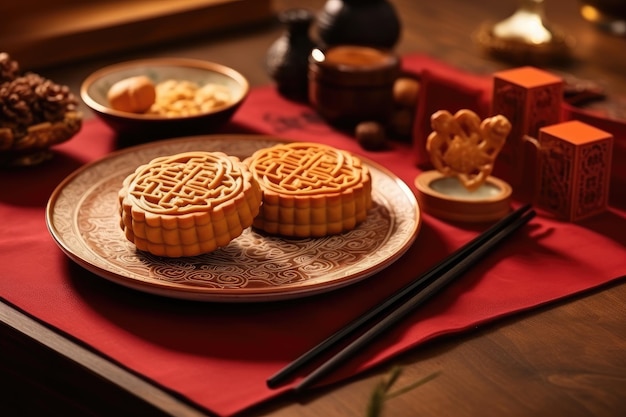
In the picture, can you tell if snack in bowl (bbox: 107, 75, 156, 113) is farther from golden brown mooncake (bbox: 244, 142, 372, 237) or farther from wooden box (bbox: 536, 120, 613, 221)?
wooden box (bbox: 536, 120, 613, 221)

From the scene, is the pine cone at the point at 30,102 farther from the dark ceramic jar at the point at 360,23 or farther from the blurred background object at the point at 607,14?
the blurred background object at the point at 607,14

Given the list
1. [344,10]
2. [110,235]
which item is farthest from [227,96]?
[110,235]

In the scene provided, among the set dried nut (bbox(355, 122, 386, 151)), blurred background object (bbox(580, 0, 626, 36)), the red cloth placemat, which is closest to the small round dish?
the red cloth placemat

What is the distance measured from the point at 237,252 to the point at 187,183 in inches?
3.9

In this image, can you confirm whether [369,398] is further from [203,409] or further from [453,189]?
[453,189]

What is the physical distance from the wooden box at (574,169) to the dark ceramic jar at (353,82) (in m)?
0.32

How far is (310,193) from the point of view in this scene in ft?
3.61

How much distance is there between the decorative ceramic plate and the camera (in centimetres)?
99

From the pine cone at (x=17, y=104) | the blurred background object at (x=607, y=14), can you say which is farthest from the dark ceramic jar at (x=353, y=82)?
the blurred background object at (x=607, y=14)

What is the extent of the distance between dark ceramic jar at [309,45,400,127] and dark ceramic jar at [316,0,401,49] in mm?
154

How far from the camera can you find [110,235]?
43.9 inches

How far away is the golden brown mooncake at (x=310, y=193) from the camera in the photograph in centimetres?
110

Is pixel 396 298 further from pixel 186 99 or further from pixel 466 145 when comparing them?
pixel 186 99

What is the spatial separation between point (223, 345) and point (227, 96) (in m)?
0.62
